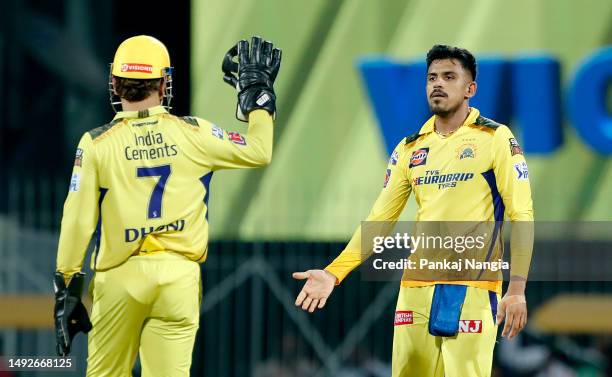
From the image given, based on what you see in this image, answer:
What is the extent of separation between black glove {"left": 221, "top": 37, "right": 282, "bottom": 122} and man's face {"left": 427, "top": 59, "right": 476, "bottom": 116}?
0.92 m

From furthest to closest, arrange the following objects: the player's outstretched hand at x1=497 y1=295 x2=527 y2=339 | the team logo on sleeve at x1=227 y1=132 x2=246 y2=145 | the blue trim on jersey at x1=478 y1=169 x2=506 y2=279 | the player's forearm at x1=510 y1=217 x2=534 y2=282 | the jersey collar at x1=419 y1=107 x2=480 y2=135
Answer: the jersey collar at x1=419 y1=107 x2=480 y2=135
the team logo on sleeve at x1=227 y1=132 x2=246 y2=145
the blue trim on jersey at x1=478 y1=169 x2=506 y2=279
the player's forearm at x1=510 y1=217 x2=534 y2=282
the player's outstretched hand at x1=497 y1=295 x2=527 y2=339

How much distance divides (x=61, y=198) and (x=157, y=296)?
26.6 feet

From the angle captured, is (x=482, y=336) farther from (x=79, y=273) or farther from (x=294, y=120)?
(x=294, y=120)

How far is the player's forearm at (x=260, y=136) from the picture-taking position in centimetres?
871

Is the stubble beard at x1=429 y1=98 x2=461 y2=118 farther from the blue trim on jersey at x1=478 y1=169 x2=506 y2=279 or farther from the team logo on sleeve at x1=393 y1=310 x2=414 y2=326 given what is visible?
the team logo on sleeve at x1=393 y1=310 x2=414 y2=326

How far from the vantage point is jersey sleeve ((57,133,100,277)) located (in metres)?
8.46

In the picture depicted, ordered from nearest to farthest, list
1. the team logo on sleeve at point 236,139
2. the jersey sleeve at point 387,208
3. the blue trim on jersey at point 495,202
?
the blue trim on jersey at point 495,202 → the team logo on sleeve at point 236,139 → the jersey sleeve at point 387,208

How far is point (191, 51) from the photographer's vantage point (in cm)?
1797

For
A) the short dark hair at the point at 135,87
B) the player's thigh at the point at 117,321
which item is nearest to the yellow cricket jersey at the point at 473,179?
the player's thigh at the point at 117,321

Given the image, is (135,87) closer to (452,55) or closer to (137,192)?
(137,192)

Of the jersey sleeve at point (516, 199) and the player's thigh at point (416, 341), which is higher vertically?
the jersey sleeve at point (516, 199)
